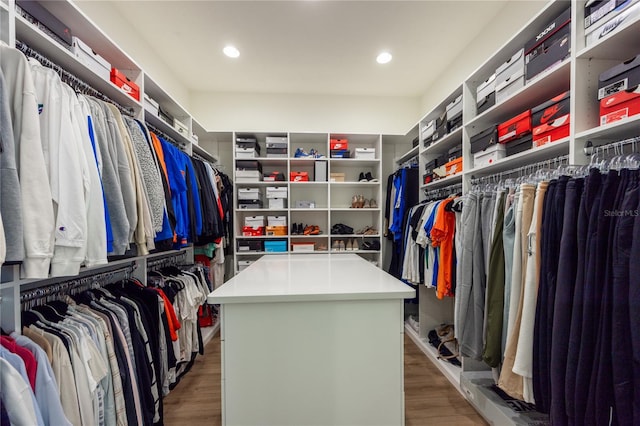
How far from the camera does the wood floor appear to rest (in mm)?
1653

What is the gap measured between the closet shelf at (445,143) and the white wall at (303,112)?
1.02m

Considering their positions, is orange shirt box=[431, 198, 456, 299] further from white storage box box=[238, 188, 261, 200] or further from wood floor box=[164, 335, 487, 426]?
white storage box box=[238, 188, 261, 200]

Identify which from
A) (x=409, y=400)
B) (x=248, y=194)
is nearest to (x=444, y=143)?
(x=409, y=400)

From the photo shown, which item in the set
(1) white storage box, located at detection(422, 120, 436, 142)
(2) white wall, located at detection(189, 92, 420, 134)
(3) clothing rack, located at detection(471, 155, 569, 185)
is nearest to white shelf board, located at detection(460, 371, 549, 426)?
(3) clothing rack, located at detection(471, 155, 569, 185)

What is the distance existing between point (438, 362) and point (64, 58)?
10.5 feet

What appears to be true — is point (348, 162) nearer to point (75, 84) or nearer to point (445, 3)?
point (445, 3)

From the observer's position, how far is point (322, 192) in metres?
3.50

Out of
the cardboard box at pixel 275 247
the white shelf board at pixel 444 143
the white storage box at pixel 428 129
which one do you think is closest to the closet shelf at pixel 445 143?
the white shelf board at pixel 444 143

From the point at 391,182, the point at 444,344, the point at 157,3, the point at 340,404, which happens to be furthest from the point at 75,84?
the point at 444,344

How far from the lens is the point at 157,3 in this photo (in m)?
2.01

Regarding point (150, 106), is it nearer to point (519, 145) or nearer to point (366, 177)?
point (366, 177)

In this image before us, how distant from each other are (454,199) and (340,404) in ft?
5.21

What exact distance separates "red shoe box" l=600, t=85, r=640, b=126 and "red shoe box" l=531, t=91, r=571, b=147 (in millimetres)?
142

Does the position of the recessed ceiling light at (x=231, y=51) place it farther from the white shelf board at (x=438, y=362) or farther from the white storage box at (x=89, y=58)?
the white shelf board at (x=438, y=362)
